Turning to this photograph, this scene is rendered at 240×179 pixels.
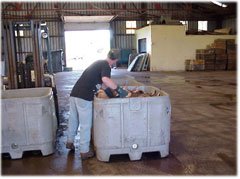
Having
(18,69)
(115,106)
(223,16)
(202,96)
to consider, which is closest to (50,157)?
(115,106)

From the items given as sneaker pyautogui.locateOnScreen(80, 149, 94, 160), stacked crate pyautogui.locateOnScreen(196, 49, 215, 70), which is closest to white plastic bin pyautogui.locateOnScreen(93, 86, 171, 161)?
sneaker pyautogui.locateOnScreen(80, 149, 94, 160)

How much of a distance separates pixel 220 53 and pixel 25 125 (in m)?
17.5

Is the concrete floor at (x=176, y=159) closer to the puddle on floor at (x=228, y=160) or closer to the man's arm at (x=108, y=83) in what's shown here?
the puddle on floor at (x=228, y=160)

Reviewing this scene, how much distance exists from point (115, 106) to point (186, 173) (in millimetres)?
1208

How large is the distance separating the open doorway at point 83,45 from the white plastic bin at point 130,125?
20066 mm

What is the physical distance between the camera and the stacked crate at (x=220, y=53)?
63.2 feet

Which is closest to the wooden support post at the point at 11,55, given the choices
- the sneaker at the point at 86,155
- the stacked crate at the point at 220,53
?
the sneaker at the point at 86,155

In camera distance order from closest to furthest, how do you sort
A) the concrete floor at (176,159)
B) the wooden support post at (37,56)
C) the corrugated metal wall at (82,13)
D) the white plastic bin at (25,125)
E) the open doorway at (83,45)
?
the concrete floor at (176,159)
the white plastic bin at (25,125)
the wooden support post at (37,56)
the corrugated metal wall at (82,13)
the open doorway at (83,45)

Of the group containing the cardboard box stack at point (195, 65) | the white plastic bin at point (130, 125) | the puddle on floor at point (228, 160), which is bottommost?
the puddle on floor at point (228, 160)

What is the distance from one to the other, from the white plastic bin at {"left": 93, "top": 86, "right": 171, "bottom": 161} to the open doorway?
790 inches

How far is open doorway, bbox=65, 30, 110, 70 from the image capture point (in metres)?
24.2

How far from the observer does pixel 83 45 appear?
988 inches

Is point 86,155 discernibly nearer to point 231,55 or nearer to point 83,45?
point 231,55

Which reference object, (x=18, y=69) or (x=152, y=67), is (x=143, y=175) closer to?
(x=18, y=69)
